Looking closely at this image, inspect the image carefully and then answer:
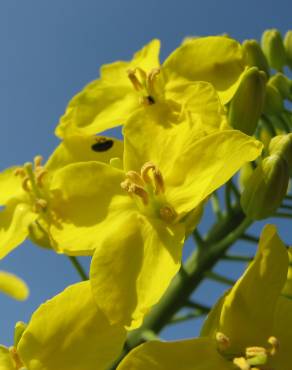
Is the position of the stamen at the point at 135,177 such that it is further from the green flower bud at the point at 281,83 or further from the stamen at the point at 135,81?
the green flower bud at the point at 281,83

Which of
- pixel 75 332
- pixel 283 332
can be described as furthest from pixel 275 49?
pixel 75 332

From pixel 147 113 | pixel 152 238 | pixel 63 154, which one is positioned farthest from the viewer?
pixel 63 154

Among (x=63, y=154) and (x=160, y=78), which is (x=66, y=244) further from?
(x=160, y=78)

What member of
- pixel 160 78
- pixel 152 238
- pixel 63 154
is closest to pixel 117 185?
pixel 152 238

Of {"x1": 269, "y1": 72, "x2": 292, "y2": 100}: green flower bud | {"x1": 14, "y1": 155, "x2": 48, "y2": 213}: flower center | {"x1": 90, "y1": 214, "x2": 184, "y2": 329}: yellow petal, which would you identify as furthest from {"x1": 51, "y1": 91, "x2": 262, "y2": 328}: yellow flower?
{"x1": 269, "y1": 72, "x2": 292, "y2": 100}: green flower bud

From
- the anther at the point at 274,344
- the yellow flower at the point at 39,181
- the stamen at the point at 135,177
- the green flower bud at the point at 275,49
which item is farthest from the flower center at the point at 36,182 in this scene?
the green flower bud at the point at 275,49

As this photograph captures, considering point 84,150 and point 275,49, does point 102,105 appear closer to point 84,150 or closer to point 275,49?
point 84,150
